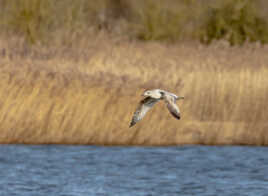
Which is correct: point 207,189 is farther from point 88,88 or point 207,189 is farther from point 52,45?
point 52,45

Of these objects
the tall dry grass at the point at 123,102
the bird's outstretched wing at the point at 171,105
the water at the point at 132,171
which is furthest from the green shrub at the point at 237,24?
the bird's outstretched wing at the point at 171,105

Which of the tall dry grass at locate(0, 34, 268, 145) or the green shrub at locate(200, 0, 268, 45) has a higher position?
the green shrub at locate(200, 0, 268, 45)

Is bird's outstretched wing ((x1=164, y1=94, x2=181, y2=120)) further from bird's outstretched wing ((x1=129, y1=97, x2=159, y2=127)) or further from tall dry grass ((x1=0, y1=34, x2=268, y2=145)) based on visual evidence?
tall dry grass ((x1=0, y1=34, x2=268, y2=145))

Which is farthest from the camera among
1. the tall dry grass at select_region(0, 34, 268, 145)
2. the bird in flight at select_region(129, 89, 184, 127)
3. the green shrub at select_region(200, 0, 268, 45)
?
the green shrub at select_region(200, 0, 268, 45)

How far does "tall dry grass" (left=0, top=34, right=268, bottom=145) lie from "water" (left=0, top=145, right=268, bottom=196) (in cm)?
19

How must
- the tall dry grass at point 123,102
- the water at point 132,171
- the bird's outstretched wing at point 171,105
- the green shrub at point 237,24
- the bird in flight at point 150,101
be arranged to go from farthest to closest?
1. the green shrub at point 237,24
2. the tall dry grass at point 123,102
3. the water at point 132,171
4. the bird in flight at point 150,101
5. the bird's outstretched wing at point 171,105

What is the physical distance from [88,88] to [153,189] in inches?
116

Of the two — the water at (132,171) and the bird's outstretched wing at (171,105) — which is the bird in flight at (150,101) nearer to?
the bird's outstretched wing at (171,105)

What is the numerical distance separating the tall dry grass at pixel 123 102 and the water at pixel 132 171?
0.19 m

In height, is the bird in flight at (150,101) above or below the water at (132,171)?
above

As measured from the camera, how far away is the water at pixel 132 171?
33.3 ft

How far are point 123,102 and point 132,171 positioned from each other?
1.56 m

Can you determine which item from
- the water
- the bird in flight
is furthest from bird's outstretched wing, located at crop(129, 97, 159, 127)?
the water

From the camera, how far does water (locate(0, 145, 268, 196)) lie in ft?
33.3
